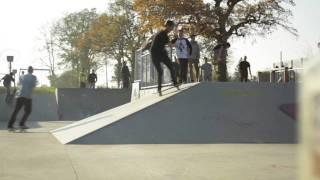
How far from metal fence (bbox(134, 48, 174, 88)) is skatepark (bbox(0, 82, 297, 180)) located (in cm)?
364

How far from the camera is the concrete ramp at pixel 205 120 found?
12.5 m

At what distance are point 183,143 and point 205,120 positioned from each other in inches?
40.7

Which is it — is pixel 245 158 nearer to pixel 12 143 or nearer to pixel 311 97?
pixel 12 143

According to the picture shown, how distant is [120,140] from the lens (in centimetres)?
1215

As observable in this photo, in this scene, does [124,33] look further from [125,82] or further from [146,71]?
[146,71]

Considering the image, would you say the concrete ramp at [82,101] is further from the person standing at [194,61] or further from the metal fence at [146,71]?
the person standing at [194,61]

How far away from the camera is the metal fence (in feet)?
58.8

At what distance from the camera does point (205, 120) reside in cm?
1323

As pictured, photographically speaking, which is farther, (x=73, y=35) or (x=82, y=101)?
(x=73, y=35)

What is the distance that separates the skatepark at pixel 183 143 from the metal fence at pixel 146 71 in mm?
3638

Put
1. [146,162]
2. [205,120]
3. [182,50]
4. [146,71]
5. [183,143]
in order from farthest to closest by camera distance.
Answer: [146,71], [182,50], [205,120], [183,143], [146,162]

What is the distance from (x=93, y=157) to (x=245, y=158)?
8.36ft

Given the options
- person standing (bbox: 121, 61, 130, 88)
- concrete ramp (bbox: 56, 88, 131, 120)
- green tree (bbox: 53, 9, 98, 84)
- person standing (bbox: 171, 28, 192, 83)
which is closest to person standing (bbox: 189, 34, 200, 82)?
person standing (bbox: 171, 28, 192, 83)

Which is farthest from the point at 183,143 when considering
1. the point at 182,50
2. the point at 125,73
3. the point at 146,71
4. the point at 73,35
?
the point at 73,35
